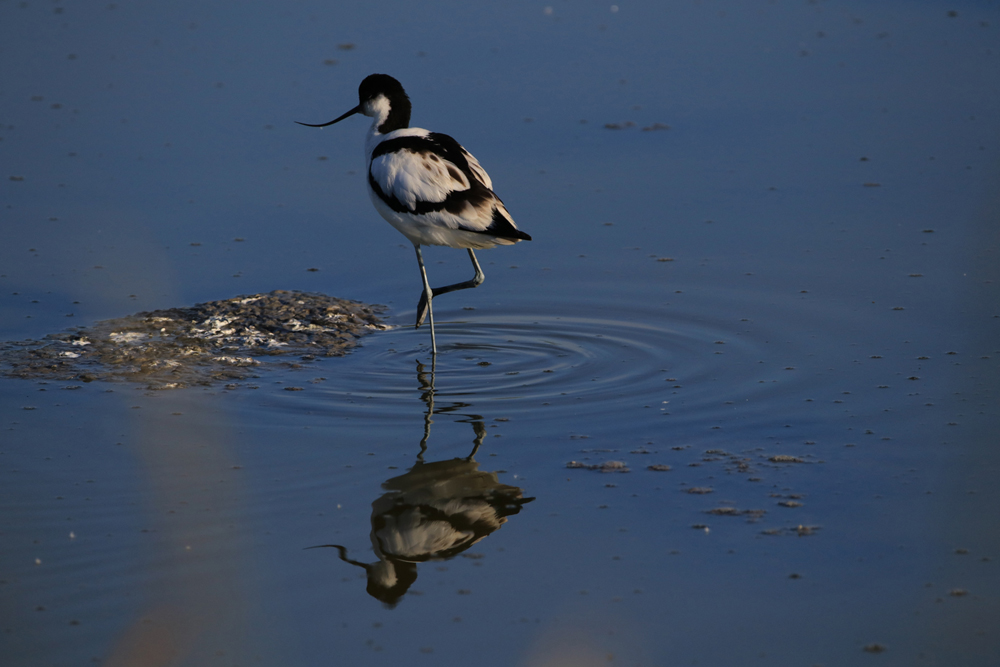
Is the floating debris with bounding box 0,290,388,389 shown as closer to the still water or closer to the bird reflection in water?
the still water

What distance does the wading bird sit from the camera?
5.56 meters

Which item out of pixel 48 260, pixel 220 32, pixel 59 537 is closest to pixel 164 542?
pixel 59 537

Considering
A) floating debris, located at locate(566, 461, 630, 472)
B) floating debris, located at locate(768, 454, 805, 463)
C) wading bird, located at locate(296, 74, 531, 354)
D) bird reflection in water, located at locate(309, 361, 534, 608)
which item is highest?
wading bird, located at locate(296, 74, 531, 354)

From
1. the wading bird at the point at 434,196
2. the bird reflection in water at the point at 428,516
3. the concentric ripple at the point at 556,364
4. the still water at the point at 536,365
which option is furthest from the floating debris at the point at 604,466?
the wading bird at the point at 434,196

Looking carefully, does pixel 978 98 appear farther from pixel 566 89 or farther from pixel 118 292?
pixel 118 292

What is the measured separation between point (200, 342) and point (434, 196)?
56.3 inches

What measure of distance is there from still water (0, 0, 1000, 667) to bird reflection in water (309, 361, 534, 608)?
17 millimetres

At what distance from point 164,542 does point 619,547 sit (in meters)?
1.56

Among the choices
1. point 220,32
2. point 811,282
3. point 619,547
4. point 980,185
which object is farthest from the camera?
point 220,32

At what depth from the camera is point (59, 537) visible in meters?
4.01

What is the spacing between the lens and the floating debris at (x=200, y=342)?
18.2ft

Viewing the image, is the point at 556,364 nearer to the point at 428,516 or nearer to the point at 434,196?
the point at 434,196

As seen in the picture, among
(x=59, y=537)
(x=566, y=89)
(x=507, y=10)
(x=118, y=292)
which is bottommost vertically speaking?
(x=59, y=537)

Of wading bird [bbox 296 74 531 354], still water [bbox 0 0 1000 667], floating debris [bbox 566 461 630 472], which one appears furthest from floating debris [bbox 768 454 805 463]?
wading bird [bbox 296 74 531 354]
